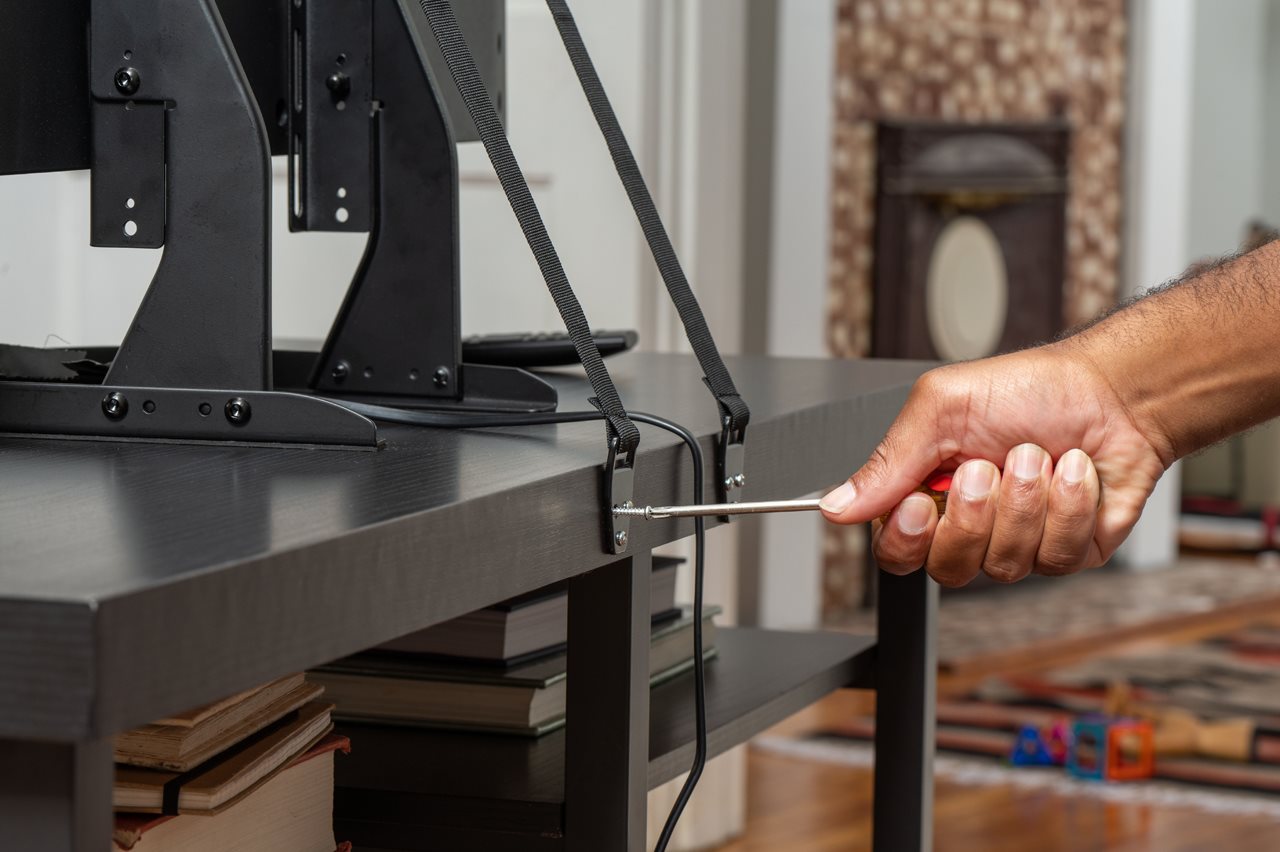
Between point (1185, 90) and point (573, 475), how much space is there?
5.77 metres

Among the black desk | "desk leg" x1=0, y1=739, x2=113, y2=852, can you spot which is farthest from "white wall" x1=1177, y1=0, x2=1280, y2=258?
"desk leg" x1=0, y1=739, x2=113, y2=852

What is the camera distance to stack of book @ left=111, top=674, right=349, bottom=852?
0.83 metres

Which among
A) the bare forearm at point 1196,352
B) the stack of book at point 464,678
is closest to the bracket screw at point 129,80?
the stack of book at point 464,678

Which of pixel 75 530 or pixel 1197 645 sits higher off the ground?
pixel 75 530

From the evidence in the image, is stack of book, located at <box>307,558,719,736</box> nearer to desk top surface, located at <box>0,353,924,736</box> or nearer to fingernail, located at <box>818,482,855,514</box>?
desk top surface, located at <box>0,353,924,736</box>

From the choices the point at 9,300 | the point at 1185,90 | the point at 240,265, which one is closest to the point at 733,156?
the point at 9,300

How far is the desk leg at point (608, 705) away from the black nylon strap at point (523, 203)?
105 mm

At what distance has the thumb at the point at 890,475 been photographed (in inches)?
36.2

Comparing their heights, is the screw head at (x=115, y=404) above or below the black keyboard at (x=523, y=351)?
below

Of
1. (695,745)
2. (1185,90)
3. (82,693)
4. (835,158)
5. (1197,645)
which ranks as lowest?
(1197,645)

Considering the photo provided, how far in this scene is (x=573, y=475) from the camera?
86cm

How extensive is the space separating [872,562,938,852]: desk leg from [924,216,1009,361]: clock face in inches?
145

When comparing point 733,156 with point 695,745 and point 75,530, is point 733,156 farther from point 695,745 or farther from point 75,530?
point 75,530

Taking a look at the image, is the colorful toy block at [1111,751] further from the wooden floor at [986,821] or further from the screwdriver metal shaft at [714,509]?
the screwdriver metal shaft at [714,509]
